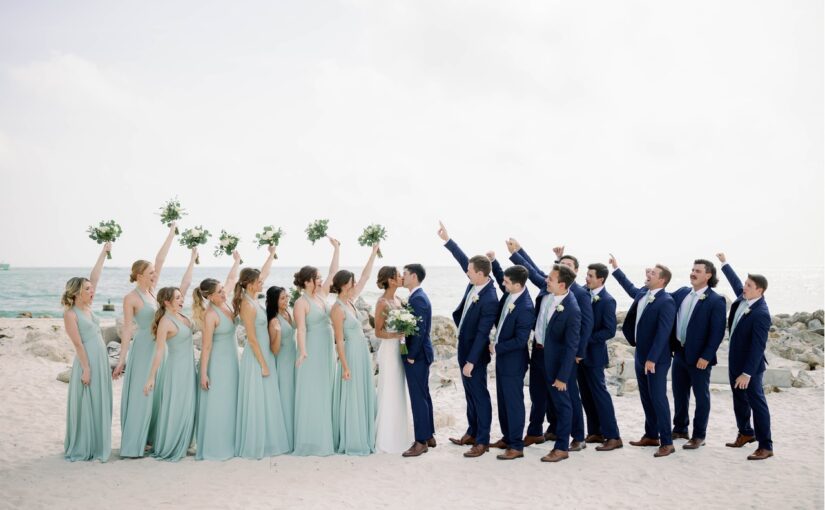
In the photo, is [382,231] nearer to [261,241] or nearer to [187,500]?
[261,241]

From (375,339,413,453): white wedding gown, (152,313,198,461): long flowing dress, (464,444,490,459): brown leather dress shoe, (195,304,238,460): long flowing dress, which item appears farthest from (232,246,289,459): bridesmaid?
(464,444,490,459): brown leather dress shoe

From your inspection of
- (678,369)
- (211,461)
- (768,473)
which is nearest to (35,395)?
(211,461)

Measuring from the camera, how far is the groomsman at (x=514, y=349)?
748 cm

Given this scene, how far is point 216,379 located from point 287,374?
2.81ft

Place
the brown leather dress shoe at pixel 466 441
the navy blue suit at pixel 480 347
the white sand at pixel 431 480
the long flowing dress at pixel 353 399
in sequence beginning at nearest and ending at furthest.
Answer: the white sand at pixel 431 480 < the navy blue suit at pixel 480 347 < the long flowing dress at pixel 353 399 < the brown leather dress shoe at pixel 466 441

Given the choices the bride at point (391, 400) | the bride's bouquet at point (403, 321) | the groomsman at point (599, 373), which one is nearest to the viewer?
the bride's bouquet at point (403, 321)

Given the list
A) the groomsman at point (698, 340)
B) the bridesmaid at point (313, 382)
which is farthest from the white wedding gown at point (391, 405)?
the groomsman at point (698, 340)

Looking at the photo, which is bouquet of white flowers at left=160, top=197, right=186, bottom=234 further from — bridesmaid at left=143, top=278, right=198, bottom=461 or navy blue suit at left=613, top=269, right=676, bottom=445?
navy blue suit at left=613, top=269, right=676, bottom=445

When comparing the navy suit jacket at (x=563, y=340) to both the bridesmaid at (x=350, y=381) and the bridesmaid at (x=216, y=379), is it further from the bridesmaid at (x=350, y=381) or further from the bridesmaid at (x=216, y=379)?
the bridesmaid at (x=216, y=379)

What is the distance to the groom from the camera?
7820mm

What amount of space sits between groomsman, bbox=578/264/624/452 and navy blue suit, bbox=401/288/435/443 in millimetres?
2115

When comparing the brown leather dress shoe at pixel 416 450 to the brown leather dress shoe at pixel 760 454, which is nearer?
the brown leather dress shoe at pixel 760 454

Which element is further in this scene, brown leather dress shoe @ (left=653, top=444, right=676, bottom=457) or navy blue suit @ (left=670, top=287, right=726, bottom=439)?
navy blue suit @ (left=670, top=287, right=726, bottom=439)

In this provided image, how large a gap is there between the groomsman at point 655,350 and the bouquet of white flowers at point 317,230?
4460 mm
